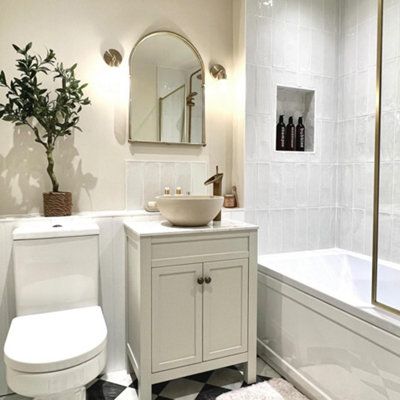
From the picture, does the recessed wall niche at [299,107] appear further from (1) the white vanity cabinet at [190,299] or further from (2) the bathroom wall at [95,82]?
(1) the white vanity cabinet at [190,299]

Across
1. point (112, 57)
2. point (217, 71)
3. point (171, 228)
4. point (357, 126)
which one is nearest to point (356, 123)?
point (357, 126)

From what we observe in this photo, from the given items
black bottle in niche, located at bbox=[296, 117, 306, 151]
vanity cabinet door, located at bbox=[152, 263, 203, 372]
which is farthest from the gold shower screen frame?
black bottle in niche, located at bbox=[296, 117, 306, 151]

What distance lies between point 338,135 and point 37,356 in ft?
8.27

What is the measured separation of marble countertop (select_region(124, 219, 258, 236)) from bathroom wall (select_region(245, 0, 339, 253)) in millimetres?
543

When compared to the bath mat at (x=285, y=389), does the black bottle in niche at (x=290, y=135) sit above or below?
above

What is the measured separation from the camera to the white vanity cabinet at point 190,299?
1.83 m

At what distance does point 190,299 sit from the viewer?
1.90 m

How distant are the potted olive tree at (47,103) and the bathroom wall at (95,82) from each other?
88mm

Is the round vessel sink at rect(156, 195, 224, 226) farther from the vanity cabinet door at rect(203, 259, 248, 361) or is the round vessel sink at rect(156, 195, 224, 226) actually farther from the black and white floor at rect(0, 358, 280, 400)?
the black and white floor at rect(0, 358, 280, 400)

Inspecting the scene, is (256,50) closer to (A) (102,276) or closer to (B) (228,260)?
(B) (228,260)

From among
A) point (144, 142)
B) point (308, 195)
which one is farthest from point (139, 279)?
point (308, 195)

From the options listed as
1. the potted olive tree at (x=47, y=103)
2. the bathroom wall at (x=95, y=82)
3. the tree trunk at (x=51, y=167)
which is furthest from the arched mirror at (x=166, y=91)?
the tree trunk at (x=51, y=167)

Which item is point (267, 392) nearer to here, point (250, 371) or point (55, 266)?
point (250, 371)

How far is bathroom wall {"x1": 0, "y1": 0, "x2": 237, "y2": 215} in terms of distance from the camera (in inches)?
81.7
